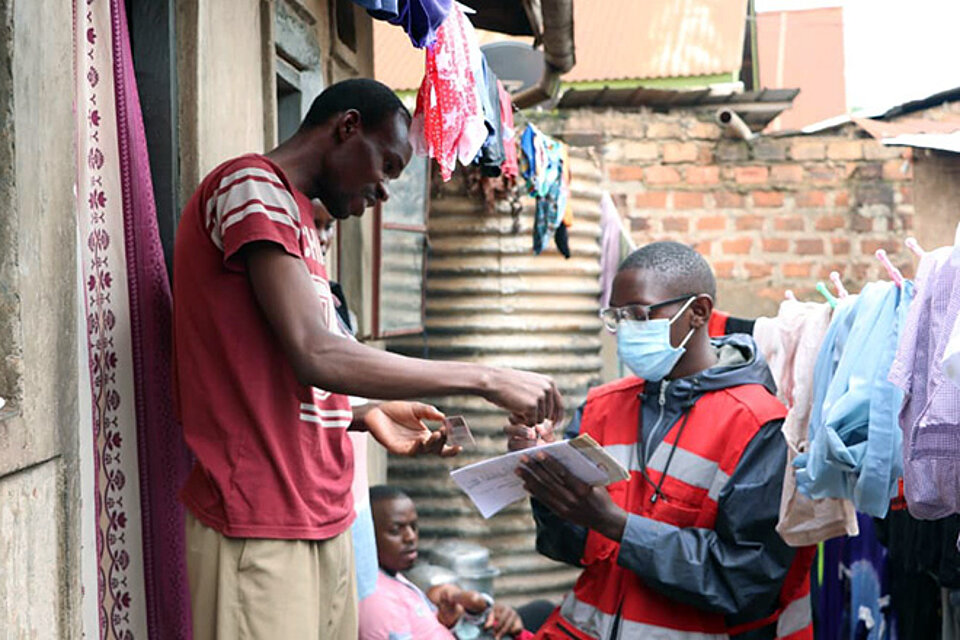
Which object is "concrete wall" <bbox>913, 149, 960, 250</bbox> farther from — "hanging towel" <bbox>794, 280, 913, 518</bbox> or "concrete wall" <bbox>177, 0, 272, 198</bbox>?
"concrete wall" <bbox>177, 0, 272, 198</bbox>

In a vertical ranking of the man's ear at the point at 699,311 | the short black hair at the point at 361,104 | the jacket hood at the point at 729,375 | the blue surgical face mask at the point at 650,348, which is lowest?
the jacket hood at the point at 729,375

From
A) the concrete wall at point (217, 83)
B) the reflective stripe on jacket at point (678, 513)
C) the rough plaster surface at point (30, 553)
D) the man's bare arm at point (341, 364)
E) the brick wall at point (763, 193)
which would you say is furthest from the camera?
the brick wall at point (763, 193)

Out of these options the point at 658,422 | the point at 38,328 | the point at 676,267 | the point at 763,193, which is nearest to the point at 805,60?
the point at 763,193

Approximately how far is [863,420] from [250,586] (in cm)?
162

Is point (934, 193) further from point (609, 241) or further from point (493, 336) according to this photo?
point (493, 336)

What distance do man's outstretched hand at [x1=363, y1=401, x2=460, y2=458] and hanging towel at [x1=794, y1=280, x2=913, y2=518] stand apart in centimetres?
95

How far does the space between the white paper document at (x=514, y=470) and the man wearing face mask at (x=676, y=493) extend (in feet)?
0.19

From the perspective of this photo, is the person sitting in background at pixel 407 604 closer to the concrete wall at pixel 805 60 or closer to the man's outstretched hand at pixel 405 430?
the man's outstretched hand at pixel 405 430

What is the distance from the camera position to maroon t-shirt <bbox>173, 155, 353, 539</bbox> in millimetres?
2221

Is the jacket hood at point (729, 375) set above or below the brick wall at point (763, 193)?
below

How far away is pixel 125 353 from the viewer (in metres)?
2.54

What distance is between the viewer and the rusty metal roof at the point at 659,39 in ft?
42.9

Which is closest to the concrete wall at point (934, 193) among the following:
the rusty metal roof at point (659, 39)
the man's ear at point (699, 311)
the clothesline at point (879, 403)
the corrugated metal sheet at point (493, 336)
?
the corrugated metal sheet at point (493, 336)

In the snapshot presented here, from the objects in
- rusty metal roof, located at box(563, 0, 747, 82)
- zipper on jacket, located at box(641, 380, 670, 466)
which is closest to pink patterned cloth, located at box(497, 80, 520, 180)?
zipper on jacket, located at box(641, 380, 670, 466)
